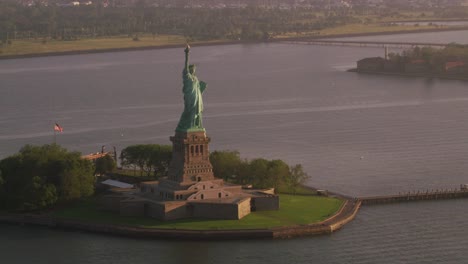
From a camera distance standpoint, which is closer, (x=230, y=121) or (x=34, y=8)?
(x=230, y=121)

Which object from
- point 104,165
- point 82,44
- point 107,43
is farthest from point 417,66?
point 104,165

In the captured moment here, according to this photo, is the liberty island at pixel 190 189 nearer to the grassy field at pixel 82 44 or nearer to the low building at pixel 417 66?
the low building at pixel 417 66

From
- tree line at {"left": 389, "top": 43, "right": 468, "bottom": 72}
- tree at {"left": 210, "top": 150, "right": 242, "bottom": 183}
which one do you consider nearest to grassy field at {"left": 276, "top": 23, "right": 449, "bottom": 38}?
tree line at {"left": 389, "top": 43, "right": 468, "bottom": 72}

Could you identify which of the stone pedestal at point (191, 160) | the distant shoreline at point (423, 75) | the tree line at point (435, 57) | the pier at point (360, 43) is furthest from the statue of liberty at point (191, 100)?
the pier at point (360, 43)

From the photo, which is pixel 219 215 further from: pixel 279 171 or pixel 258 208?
pixel 279 171

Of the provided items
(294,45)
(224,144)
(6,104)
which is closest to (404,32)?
(294,45)

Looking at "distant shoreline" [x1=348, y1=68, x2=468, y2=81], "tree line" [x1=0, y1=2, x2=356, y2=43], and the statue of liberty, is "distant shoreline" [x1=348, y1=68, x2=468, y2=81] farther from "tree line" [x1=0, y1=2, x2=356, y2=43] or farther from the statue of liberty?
the statue of liberty
